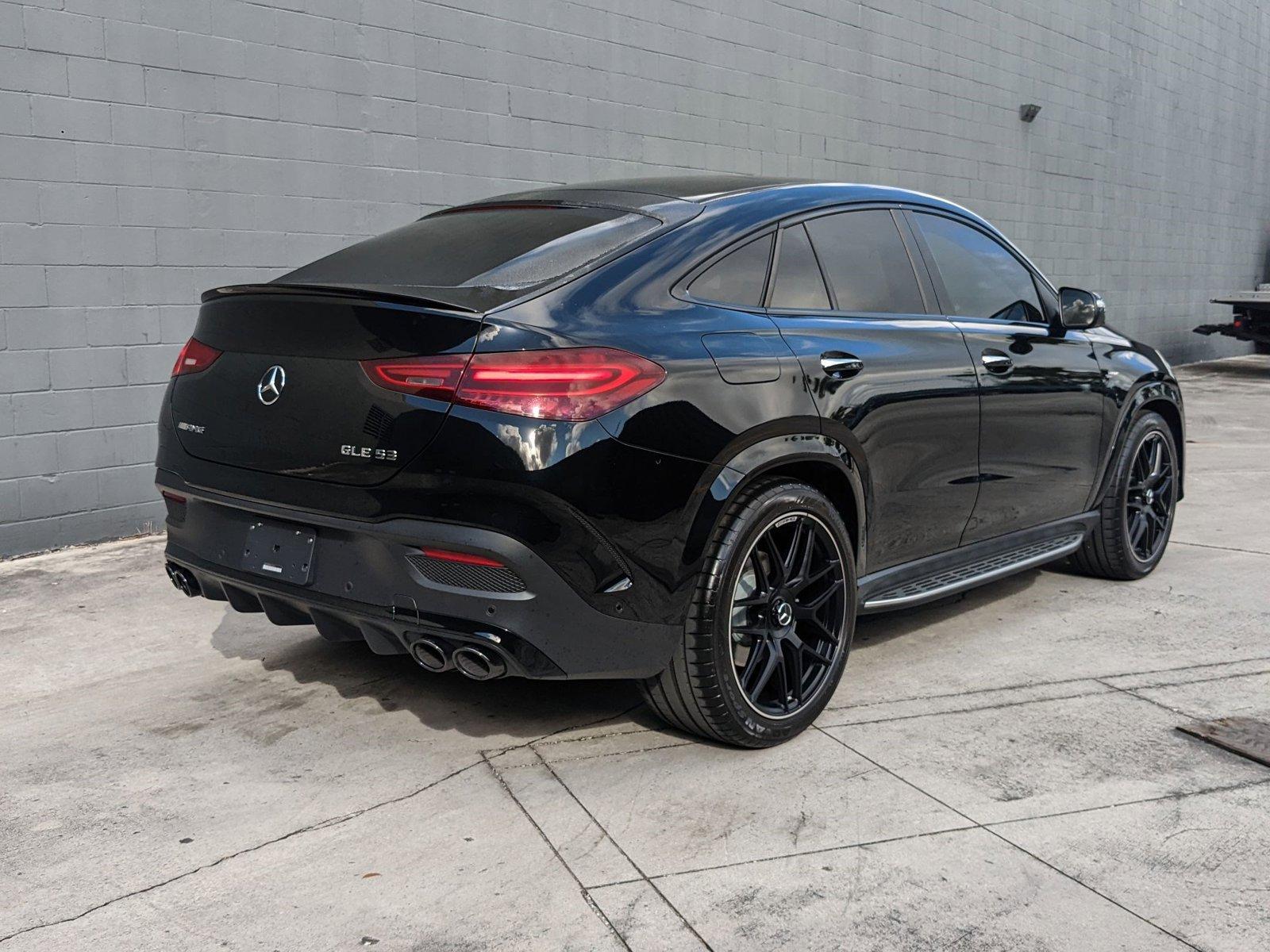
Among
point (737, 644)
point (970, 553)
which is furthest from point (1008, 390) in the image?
point (737, 644)

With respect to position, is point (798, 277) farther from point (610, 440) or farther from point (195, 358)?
point (195, 358)

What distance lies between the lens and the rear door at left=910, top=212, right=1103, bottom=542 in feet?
14.8

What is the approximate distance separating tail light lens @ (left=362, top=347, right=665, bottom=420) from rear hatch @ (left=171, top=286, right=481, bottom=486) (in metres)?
0.03

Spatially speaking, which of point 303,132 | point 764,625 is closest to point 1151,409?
point 764,625

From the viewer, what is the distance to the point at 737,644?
3.50 meters

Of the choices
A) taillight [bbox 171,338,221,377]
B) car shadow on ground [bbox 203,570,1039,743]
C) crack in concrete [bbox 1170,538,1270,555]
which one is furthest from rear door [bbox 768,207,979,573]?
crack in concrete [bbox 1170,538,1270,555]

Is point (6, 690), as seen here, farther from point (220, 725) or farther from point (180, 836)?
point (180, 836)

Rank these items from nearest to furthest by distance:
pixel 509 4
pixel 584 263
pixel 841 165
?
pixel 584 263, pixel 509 4, pixel 841 165

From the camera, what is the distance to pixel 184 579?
3.74 m

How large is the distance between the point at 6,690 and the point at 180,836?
1469 mm

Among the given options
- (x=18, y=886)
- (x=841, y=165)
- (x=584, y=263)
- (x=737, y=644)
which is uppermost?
(x=841, y=165)

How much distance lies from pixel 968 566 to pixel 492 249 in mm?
2154

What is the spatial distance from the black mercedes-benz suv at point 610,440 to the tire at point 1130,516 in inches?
47.6

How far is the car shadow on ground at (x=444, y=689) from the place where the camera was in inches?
148
